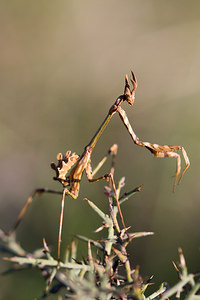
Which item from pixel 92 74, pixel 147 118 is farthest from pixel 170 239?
pixel 92 74

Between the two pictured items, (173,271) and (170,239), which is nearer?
(173,271)

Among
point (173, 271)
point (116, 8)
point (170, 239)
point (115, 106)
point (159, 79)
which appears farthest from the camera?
point (116, 8)

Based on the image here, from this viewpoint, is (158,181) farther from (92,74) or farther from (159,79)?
(92,74)

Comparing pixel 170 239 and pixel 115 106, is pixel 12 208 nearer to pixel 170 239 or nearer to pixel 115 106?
pixel 170 239

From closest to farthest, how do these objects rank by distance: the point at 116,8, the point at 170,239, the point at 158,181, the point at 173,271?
the point at 173,271 < the point at 170,239 < the point at 158,181 < the point at 116,8

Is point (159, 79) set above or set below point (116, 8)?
below

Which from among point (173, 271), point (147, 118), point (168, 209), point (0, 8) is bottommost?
point (173, 271)
